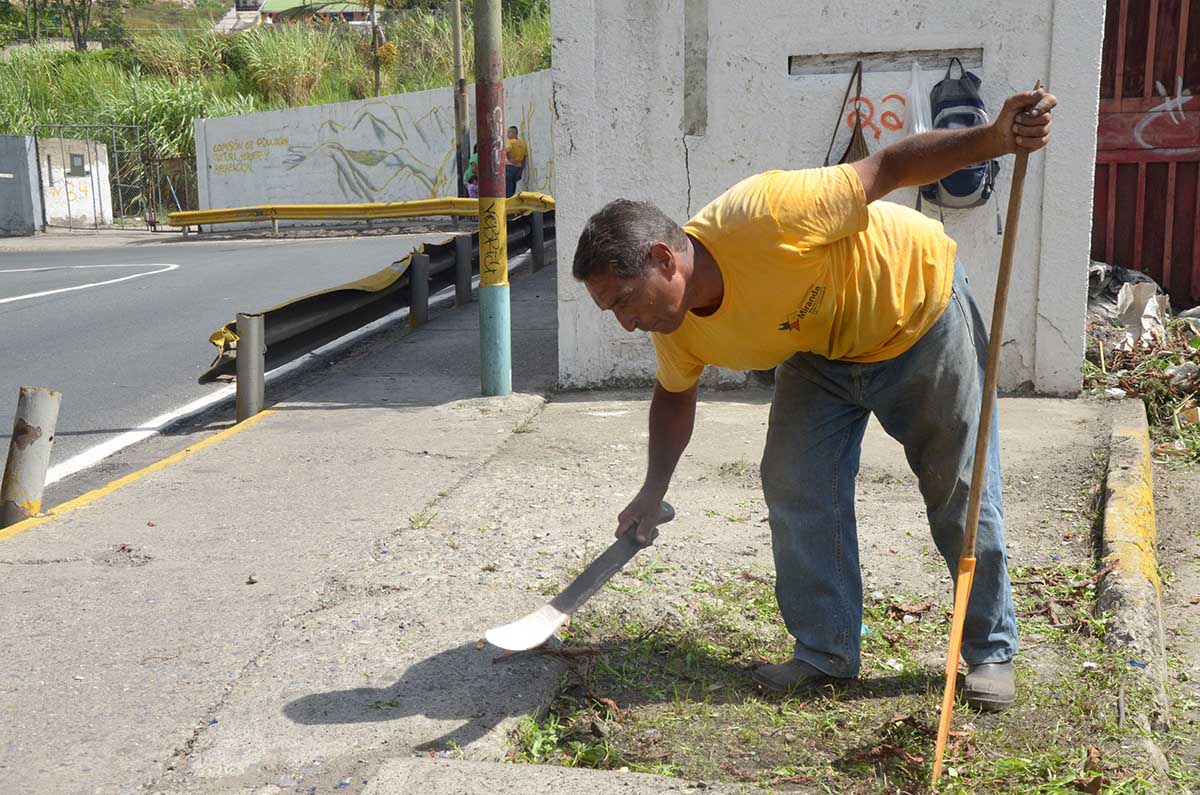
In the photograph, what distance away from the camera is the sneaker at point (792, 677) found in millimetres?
3387

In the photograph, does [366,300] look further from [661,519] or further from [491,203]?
[661,519]

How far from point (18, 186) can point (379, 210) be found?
15056 mm

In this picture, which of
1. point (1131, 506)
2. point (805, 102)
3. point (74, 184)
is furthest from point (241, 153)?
point (1131, 506)

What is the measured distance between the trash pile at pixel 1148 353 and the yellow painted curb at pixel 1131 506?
13.2 inches

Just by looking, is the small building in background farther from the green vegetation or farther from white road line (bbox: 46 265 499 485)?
the green vegetation

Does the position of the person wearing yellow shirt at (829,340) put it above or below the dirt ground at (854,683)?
above

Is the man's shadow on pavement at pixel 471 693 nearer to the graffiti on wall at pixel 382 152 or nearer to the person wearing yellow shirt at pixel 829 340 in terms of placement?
the person wearing yellow shirt at pixel 829 340

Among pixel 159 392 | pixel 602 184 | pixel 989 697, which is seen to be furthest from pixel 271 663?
pixel 159 392

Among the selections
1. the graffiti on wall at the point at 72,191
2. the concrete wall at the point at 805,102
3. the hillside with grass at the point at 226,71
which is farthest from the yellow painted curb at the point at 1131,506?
the hillside with grass at the point at 226,71

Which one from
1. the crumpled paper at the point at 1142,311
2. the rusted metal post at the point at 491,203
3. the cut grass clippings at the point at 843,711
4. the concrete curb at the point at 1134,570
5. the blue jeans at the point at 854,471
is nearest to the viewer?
the cut grass clippings at the point at 843,711

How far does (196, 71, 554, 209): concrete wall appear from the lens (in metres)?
26.7

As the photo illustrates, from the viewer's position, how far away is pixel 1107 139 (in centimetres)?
880

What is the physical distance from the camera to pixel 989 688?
10.7 feet

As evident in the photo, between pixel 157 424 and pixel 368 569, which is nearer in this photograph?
pixel 368 569
